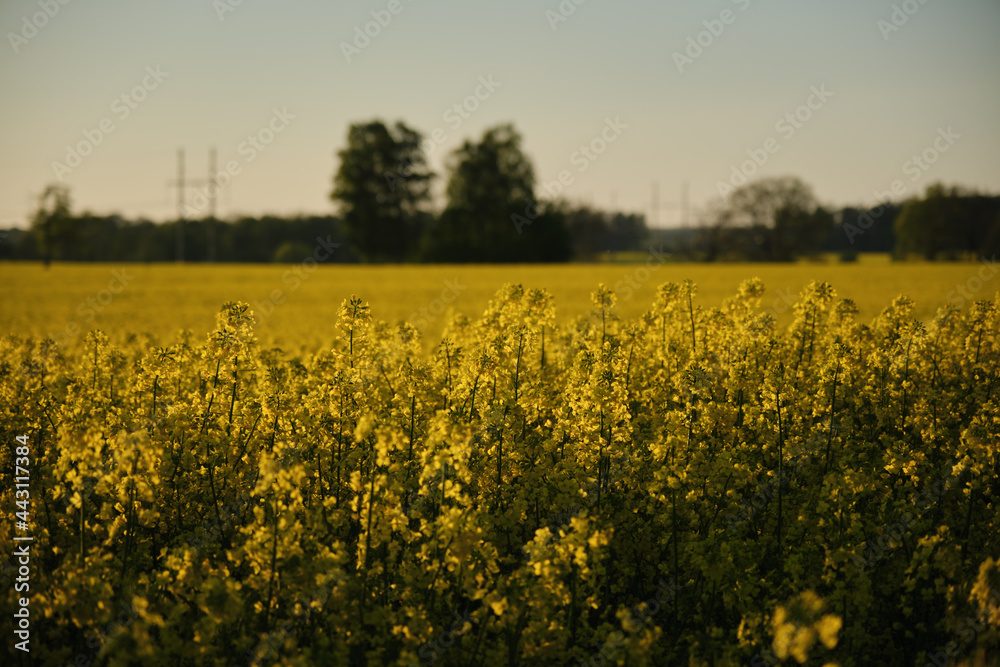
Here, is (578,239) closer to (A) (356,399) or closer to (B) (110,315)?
(B) (110,315)

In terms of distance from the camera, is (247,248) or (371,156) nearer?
(371,156)

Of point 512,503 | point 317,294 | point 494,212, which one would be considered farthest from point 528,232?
point 512,503

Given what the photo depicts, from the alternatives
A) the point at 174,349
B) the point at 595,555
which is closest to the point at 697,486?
the point at 595,555

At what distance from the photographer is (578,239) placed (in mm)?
103625

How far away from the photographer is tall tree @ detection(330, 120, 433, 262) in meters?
80.4

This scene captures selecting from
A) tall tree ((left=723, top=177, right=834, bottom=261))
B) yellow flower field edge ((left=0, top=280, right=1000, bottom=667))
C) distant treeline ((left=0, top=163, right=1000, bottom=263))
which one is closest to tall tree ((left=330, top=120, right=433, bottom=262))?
distant treeline ((left=0, top=163, right=1000, bottom=263))

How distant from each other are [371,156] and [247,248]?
120ft
